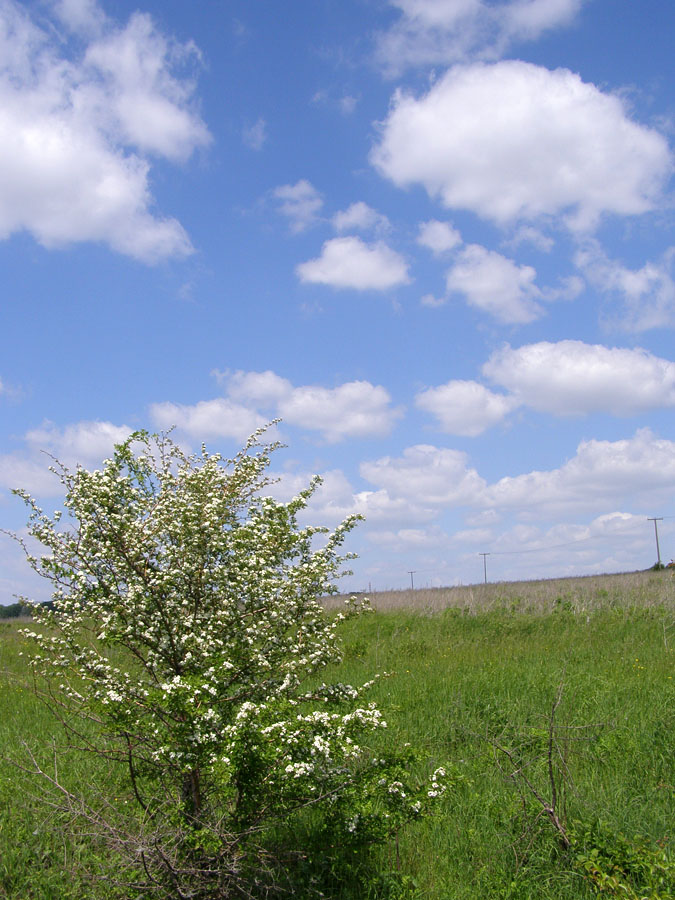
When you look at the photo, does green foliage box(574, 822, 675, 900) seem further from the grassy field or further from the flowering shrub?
the flowering shrub

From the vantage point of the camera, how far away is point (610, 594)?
778 inches

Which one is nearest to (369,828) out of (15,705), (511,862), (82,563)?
(511,862)

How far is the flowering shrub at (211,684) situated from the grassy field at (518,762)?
64 centimetres

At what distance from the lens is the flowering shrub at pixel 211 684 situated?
189 inches

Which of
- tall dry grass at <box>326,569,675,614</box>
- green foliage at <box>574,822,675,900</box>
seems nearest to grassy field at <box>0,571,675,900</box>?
green foliage at <box>574,822,675,900</box>

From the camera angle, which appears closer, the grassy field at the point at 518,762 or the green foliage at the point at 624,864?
the green foliage at the point at 624,864

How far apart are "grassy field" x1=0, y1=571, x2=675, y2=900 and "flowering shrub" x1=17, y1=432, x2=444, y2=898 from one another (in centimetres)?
64

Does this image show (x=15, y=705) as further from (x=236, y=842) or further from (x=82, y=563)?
(x=236, y=842)

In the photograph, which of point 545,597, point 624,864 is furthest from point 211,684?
point 545,597

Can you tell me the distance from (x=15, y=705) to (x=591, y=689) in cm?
966

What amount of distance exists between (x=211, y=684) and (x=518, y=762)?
4014 mm

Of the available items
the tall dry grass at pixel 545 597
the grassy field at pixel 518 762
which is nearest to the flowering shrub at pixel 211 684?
the grassy field at pixel 518 762

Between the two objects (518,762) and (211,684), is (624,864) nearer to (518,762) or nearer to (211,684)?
(518,762)

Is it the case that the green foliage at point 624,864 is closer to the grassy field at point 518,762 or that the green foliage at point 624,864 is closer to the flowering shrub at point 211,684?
the grassy field at point 518,762
